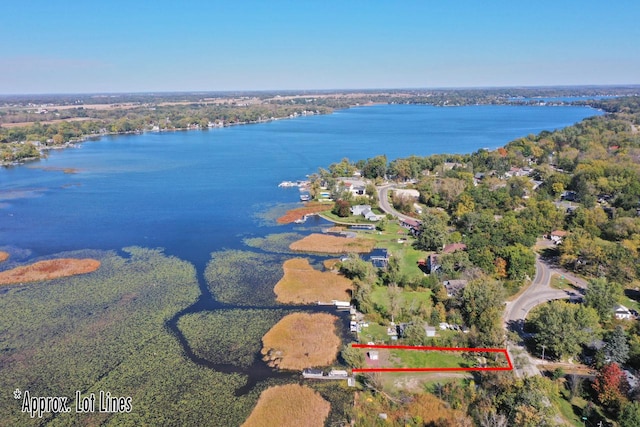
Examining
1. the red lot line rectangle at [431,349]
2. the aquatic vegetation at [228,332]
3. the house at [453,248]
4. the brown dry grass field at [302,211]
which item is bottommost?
the aquatic vegetation at [228,332]

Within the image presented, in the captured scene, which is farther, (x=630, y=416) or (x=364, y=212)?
(x=364, y=212)

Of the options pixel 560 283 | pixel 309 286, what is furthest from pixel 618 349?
pixel 309 286

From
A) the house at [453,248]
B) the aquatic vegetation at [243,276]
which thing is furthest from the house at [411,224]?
the aquatic vegetation at [243,276]

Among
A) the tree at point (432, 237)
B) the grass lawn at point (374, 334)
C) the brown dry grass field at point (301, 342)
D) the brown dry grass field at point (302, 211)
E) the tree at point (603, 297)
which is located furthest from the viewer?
the brown dry grass field at point (302, 211)

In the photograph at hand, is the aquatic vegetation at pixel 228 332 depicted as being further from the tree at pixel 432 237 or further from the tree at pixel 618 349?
the tree at pixel 618 349

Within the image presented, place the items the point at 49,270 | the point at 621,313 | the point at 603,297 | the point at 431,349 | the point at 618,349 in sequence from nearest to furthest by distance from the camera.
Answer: the point at 618,349, the point at 431,349, the point at 603,297, the point at 621,313, the point at 49,270

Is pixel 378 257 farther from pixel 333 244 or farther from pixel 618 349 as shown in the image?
pixel 618 349

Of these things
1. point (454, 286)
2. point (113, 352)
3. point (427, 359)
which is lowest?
point (427, 359)

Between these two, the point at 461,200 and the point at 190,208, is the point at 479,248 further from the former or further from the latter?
the point at 190,208

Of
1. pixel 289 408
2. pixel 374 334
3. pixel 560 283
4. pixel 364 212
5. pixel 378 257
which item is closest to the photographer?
pixel 289 408
